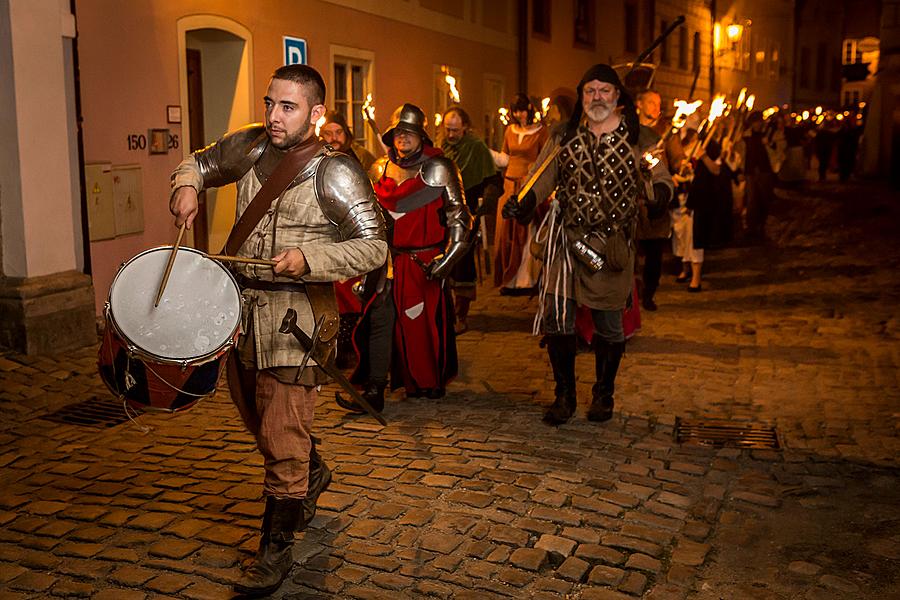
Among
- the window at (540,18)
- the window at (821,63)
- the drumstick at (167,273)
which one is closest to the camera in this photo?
the drumstick at (167,273)

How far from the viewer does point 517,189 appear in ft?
39.7

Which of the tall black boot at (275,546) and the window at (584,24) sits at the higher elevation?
the window at (584,24)

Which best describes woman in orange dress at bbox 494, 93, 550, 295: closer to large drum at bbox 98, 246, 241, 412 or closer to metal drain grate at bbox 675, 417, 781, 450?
metal drain grate at bbox 675, 417, 781, 450

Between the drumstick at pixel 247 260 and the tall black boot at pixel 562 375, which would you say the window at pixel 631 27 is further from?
the drumstick at pixel 247 260

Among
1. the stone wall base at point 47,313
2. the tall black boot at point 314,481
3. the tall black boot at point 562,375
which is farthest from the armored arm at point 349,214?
the stone wall base at point 47,313

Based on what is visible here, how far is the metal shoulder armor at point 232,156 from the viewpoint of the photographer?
14.3 ft

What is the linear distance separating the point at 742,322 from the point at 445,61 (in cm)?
862

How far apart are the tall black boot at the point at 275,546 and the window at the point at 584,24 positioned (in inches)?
850

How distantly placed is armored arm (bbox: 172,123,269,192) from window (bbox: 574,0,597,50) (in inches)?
834

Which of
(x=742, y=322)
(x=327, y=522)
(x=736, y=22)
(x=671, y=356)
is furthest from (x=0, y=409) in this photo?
(x=736, y=22)

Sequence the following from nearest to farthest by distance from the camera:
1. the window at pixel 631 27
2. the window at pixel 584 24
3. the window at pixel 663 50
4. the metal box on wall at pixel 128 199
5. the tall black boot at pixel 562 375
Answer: the tall black boot at pixel 562 375
the metal box on wall at pixel 128 199
the window at pixel 584 24
the window at pixel 631 27
the window at pixel 663 50

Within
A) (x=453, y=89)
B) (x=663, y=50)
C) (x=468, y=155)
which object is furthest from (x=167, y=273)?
(x=663, y=50)

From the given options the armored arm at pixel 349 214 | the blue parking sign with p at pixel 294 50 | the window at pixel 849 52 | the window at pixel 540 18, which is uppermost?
the window at pixel 849 52

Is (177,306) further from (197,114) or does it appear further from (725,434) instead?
(197,114)
